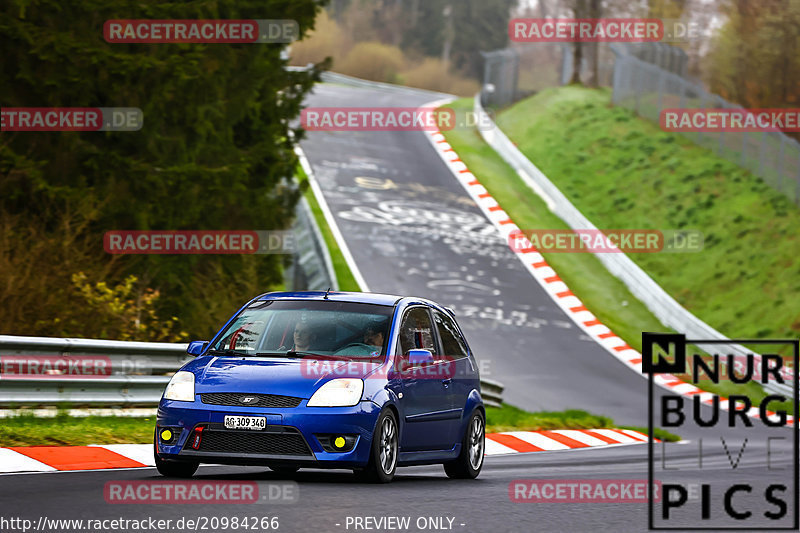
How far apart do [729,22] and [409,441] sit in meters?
60.2

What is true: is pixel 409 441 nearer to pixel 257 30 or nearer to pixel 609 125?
pixel 257 30

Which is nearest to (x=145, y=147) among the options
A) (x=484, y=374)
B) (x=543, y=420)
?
(x=543, y=420)

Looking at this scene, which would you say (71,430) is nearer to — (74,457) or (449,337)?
(74,457)

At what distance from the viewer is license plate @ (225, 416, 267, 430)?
9664 mm

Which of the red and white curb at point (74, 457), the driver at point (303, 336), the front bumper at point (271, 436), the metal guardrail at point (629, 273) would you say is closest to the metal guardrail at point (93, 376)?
the red and white curb at point (74, 457)

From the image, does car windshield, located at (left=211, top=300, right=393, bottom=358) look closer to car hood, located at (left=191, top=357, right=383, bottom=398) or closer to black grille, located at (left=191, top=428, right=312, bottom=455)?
car hood, located at (left=191, top=357, right=383, bottom=398)

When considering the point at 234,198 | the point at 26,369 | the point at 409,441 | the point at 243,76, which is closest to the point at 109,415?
the point at 26,369

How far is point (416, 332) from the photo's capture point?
11.5 meters

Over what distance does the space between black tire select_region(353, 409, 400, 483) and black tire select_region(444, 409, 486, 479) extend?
144 centimetres

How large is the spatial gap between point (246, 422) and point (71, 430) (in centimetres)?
358

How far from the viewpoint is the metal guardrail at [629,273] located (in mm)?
30409

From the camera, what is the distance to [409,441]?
1083 centimetres

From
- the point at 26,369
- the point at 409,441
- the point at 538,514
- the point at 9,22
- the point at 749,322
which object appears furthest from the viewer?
the point at 749,322

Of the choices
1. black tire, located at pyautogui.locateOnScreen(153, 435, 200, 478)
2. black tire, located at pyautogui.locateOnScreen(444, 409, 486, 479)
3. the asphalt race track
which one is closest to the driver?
the asphalt race track
